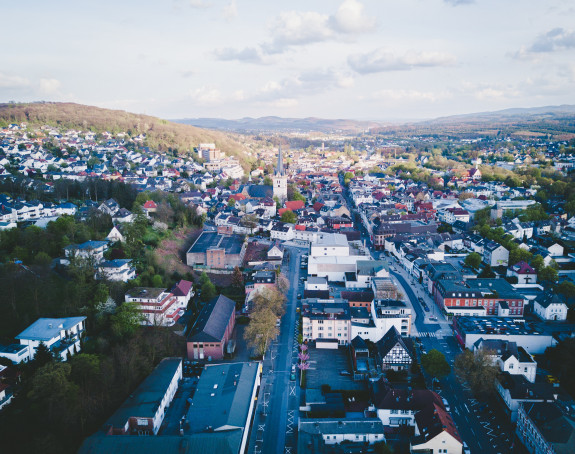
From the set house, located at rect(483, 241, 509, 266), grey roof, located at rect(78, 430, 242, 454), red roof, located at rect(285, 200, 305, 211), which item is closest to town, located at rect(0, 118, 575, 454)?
grey roof, located at rect(78, 430, 242, 454)

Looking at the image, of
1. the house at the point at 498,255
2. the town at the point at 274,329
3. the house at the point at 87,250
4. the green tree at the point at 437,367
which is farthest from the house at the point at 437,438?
the house at the point at 498,255

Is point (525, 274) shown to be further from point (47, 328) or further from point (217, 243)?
point (47, 328)

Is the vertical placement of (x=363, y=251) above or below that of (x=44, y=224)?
below

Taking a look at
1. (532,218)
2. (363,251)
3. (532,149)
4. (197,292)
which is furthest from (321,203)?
(532,149)

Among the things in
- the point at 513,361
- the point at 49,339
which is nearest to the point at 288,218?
the point at 513,361

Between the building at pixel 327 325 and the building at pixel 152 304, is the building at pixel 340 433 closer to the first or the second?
the building at pixel 327 325

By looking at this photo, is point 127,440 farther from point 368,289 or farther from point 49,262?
point 368,289
